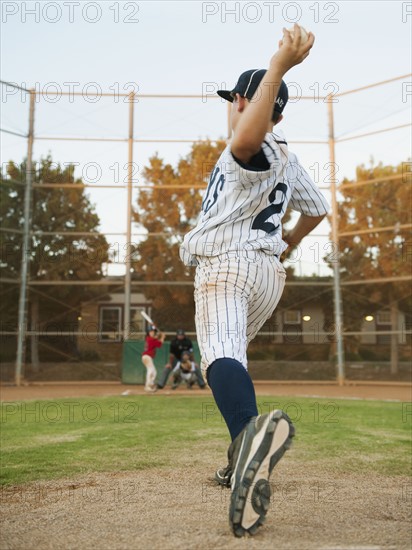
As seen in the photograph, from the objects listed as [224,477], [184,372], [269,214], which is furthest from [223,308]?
[184,372]

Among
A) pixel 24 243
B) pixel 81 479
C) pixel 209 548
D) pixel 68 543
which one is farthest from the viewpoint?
pixel 24 243

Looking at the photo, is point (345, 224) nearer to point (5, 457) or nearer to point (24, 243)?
point (24, 243)

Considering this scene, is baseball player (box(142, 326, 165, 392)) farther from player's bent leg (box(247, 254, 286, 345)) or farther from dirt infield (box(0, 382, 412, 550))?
player's bent leg (box(247, 254, 286, 345))

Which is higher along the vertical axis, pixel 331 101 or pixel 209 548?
pixel 331 101

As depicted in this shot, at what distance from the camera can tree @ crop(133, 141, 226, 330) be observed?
15727 mm

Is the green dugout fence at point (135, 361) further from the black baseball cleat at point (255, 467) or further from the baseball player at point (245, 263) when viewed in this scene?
the black baseball cleat at point (255, 467)

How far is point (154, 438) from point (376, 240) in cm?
1157

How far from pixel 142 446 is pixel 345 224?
12.2m

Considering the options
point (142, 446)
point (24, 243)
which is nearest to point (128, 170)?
point (24, 243)

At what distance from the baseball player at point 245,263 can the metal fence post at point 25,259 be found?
13.5 m

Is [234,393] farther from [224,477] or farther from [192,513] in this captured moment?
[224,477]

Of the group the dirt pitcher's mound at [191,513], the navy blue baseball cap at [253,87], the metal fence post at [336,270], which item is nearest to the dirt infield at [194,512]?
the dirt pitcher's mound at [191,513]

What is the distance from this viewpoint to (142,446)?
4684 millimetres

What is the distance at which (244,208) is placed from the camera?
7.62ft
